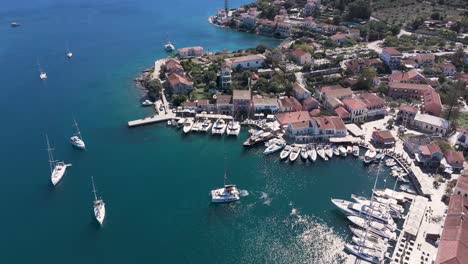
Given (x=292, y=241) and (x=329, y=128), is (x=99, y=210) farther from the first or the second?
(x=329, y=128)

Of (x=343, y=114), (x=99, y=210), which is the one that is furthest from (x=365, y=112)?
(x=99, y=210)

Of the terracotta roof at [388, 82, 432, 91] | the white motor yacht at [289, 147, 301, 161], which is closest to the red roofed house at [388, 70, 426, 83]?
the terracotta roof at [388, 82, 432, 91]

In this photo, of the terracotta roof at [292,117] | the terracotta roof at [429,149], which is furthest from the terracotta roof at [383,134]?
the terracotta roof at [292,117]

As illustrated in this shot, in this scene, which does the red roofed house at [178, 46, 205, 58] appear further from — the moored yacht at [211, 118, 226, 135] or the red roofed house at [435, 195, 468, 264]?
the red roofed house at [435, 195, 468, 264]

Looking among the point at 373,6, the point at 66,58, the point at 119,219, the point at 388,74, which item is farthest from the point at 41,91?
the point at 373,6

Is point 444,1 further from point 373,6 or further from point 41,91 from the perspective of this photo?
point 41,91

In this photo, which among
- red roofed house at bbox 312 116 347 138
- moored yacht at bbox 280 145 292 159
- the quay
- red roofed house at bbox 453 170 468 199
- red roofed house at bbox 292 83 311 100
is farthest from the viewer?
red roofed house at bbox 292 83 311 100
